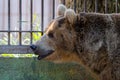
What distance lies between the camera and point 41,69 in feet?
28.0

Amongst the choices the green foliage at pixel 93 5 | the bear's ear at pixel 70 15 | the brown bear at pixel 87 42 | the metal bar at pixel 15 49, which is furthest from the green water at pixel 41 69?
the bear's ear at pixel 70 15

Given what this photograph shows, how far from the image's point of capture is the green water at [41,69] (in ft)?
27.8

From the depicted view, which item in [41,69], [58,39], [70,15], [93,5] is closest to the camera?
[70,15]

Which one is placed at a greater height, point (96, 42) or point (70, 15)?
point (70, 15)

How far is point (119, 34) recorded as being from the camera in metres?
6.30

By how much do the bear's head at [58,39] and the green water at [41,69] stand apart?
1974mm

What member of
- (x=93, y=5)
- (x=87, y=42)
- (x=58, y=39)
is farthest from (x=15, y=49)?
(x=87, y=42)

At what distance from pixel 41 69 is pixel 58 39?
6.94 feet

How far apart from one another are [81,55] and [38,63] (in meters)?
2.14

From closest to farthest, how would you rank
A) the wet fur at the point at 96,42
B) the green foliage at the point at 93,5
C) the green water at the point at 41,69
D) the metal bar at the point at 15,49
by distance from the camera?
the wet fur at the point at 96,42
the green water at the point at 41,69
the metal bar at the point at 15,49
the green foliage at the point at 93,5

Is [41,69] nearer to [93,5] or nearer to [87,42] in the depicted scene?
[93,5]

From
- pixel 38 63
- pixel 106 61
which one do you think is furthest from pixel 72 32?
pixel 38 63

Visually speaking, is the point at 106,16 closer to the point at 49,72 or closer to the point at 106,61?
the point at 106,61

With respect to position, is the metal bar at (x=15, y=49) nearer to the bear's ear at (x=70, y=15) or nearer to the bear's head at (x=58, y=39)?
the bear's head at (x=58, y=39)
